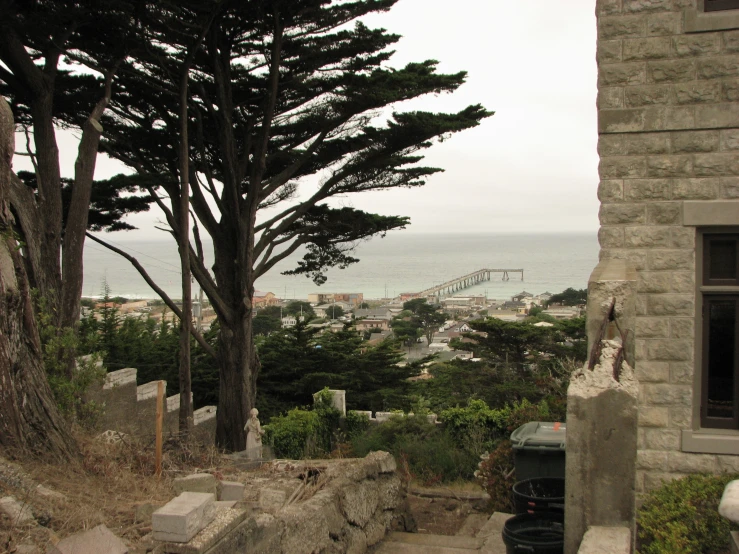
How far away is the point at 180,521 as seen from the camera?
3805 mm

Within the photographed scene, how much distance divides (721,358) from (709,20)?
2.71 metres

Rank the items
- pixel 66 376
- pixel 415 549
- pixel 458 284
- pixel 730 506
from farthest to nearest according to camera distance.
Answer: pixel 458 284
pixel 66 376
pixel 415 549
pixel 730 506

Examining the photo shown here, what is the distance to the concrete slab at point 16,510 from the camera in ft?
13.2

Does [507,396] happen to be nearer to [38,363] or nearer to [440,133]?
[440,133]

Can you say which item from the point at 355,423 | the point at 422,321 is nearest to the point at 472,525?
the point at 355,423

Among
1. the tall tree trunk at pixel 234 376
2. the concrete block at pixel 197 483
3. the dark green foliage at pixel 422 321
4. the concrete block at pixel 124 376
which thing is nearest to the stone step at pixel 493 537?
the concrete block at pixel 197 483

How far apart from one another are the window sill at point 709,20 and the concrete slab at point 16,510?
5920 millimetres

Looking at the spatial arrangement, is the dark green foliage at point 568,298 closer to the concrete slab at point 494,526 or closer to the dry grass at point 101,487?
the concrete slab at point 494,526

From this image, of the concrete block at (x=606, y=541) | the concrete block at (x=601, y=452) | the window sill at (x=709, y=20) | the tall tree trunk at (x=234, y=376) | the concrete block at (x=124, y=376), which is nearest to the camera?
the concrete block at (x=606, y=541)

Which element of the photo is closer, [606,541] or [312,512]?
[606,541]

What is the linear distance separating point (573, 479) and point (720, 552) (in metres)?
1.33

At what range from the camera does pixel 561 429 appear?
7.14 m

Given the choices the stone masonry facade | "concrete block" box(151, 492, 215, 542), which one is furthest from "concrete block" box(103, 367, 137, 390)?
the stone masonry facade

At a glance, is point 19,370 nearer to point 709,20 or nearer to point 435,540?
point 435,540
